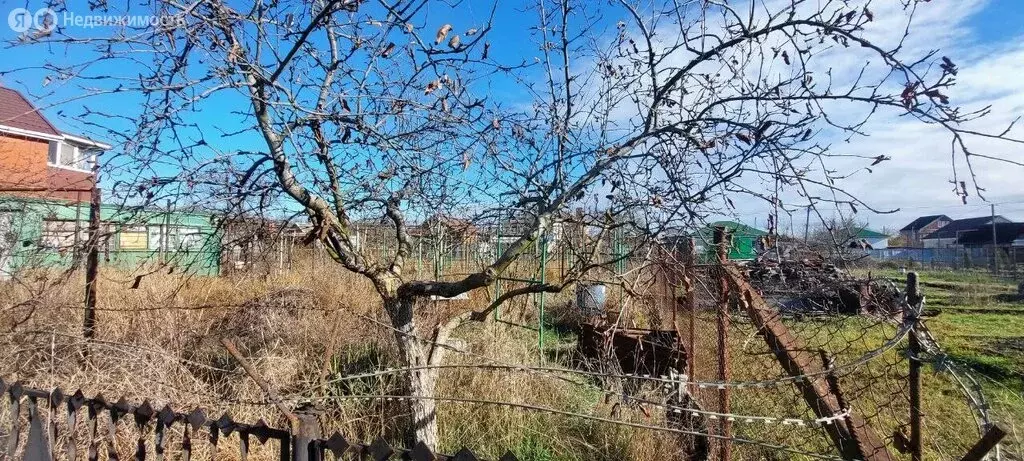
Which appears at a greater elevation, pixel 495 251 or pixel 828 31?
pixel 828 31

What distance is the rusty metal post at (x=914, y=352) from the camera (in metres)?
2.16

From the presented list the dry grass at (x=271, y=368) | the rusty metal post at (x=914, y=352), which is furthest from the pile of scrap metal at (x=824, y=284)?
the dry grass at (x=271, y=368)

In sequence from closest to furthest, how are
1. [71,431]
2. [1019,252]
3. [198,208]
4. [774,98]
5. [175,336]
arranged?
[774,98] → [71,431] → [198,208] → [175,336] → [1019,252]

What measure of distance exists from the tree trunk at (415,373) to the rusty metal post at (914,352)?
2.42 metres

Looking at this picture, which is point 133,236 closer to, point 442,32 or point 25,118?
point 25,118

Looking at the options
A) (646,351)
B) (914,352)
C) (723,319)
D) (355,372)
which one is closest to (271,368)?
(355,372)

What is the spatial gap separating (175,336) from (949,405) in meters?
7.09

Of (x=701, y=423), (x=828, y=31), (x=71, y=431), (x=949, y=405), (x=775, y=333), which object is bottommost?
(x=949, y=405)

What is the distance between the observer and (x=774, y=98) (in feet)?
8.07

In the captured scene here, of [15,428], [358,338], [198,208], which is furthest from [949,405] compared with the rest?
[15,428]

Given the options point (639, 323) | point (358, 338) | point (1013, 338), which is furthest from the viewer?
point (1013, 338)

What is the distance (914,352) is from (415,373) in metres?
2.56

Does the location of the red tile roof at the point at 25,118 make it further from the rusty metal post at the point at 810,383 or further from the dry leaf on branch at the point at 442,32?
the rusty metal post at the point at 810,383

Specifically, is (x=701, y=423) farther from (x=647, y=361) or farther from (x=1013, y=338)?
(x=1013, y=338)
